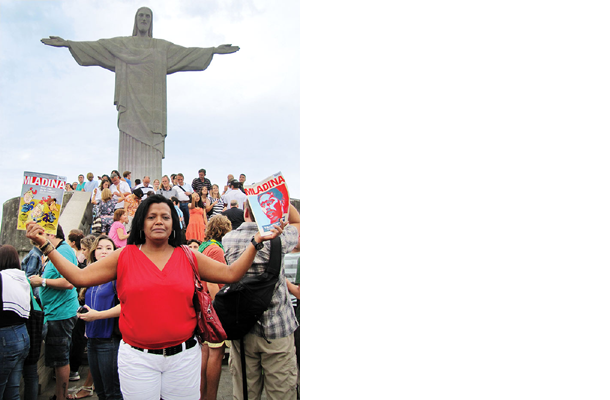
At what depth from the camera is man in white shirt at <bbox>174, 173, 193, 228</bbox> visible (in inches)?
200

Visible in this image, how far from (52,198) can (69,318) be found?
3.71ft

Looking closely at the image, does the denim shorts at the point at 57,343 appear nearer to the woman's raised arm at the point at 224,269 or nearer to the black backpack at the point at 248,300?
the black backpack at the point at 248,300

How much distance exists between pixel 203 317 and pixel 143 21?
7735 mm

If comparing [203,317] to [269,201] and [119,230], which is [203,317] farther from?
[119,230]

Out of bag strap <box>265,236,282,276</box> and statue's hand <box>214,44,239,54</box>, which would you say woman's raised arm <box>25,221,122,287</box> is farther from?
statue's hand <box>214,44,239,54</box>

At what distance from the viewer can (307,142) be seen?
180 cm

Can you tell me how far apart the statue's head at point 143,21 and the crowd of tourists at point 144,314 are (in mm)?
6234

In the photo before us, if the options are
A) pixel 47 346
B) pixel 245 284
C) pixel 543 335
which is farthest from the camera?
pixel 47 346

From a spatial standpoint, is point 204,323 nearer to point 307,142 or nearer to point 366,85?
point 307,142

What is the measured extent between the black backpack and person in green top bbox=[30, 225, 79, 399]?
3.49 ft

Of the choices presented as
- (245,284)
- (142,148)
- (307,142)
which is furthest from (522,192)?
(142,148)

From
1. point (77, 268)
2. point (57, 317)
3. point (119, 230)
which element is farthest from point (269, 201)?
point (119, 230)

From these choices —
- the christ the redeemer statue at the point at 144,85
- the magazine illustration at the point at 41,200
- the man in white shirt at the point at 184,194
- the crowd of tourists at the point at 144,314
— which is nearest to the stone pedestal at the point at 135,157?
the christ the redeemer statue at the point at 144,85

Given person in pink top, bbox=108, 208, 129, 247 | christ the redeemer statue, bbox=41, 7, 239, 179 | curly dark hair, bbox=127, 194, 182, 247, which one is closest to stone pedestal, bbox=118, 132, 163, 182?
christ the redeemer statue, bbox=41, 7, 239, 179
